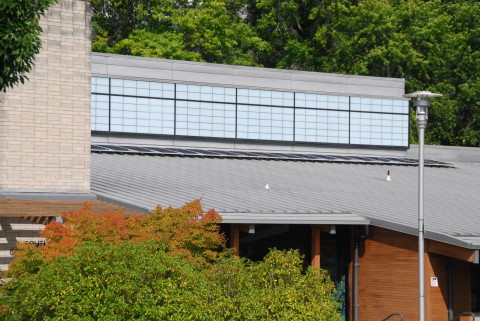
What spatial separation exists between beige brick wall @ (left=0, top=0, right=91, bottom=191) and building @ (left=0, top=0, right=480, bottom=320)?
31mm

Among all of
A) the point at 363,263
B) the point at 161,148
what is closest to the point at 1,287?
the point at 363,263

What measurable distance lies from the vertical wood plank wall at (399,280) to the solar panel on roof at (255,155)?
33.3 ft

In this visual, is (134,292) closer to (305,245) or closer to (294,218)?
(294,218)

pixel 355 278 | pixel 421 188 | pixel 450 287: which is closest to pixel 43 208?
pixel 421 188

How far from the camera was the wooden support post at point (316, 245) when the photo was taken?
28844 millimetres

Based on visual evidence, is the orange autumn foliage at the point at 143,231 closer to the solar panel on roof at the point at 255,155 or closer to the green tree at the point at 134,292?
Result: the green tree at the point at 134,292

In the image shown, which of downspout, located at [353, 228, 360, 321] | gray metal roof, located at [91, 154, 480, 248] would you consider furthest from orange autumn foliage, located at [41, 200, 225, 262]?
downspout, located at [353, 228, 360, 321]

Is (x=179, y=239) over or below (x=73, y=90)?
below

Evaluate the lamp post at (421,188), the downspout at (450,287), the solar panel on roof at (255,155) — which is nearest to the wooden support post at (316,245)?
the downspout at (450,287)

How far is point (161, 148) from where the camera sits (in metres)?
38.5

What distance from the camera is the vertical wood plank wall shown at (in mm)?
27562

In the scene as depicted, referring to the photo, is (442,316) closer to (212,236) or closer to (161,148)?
(212,236)

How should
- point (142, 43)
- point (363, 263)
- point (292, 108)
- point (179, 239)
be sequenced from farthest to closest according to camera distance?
point (142, 43) < point (292, 108) < point (363, 263) < point (179, 239)

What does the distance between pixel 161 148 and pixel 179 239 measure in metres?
15.9
